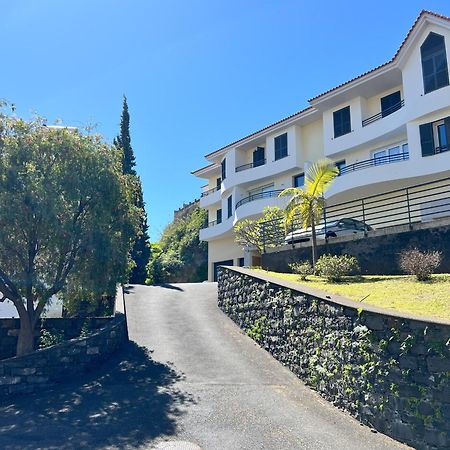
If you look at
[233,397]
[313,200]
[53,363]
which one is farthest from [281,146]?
[233,397]

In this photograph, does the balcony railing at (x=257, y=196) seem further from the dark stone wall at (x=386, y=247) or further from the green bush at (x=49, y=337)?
the green bush at (x=49, y=337)

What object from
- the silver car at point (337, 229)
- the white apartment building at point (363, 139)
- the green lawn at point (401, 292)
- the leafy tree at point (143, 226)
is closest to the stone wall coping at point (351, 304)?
the green lawn at point (401, 292)

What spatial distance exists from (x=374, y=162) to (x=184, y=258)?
1870 cm

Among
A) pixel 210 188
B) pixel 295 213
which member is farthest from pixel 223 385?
pixel 210 188

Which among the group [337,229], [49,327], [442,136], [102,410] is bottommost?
[102,410]

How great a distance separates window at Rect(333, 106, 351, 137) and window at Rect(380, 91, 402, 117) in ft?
6.25

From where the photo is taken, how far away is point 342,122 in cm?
2395

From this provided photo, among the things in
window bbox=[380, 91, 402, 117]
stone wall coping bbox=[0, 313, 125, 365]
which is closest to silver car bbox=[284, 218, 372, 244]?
stone wall coping bbox=[0, 313, 125, 365]

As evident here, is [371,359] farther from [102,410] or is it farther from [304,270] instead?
[304,270]

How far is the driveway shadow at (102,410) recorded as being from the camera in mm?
6723

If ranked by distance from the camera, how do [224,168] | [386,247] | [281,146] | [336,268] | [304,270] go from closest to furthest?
[336,268] → [386,247] → [304,270] → [281,146] → [224,168]

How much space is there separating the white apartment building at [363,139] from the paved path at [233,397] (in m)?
12.1

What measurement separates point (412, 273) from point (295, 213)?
15.9 ft

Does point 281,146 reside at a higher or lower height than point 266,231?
higher
